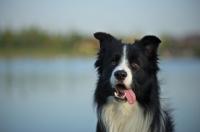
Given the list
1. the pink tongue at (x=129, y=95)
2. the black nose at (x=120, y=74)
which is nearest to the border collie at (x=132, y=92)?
the pink tongue at (x=129, y=95)

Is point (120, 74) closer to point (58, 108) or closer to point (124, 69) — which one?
point (124, 69)

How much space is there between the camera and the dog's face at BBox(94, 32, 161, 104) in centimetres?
A: 563

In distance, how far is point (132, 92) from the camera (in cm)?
572

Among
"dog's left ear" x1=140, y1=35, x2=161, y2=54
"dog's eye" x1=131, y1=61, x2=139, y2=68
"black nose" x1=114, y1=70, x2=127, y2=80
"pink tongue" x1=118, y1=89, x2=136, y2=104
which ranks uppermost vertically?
"dog's left ear" x1=140, y1=35, x2=161, y2=54

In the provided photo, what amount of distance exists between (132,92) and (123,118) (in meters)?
0.47

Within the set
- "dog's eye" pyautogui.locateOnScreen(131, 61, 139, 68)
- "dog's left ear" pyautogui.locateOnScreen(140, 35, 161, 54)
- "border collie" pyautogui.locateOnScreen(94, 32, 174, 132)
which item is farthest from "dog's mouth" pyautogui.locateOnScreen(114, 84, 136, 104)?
"dog's left ear" pyautogui.locateOnScreen(140, 35, 161, 54)

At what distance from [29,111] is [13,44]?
3183cm

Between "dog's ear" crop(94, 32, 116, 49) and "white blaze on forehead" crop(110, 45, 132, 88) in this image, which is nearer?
"white blaze on forehead" crop(110, 45, 132, 88)

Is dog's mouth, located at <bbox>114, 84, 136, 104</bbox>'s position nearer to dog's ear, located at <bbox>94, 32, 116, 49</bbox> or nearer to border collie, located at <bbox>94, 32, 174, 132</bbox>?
border collie, located at <bbox>94, 32, 174, 132</bbox>

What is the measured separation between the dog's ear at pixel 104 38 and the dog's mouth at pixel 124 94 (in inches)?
31.3

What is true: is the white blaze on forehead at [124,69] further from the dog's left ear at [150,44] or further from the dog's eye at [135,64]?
the dog's left ear at [150,44]

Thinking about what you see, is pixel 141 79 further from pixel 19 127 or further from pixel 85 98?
pixel 85 98

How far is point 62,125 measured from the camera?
413 inches

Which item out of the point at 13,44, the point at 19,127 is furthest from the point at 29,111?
the point at 13,44
